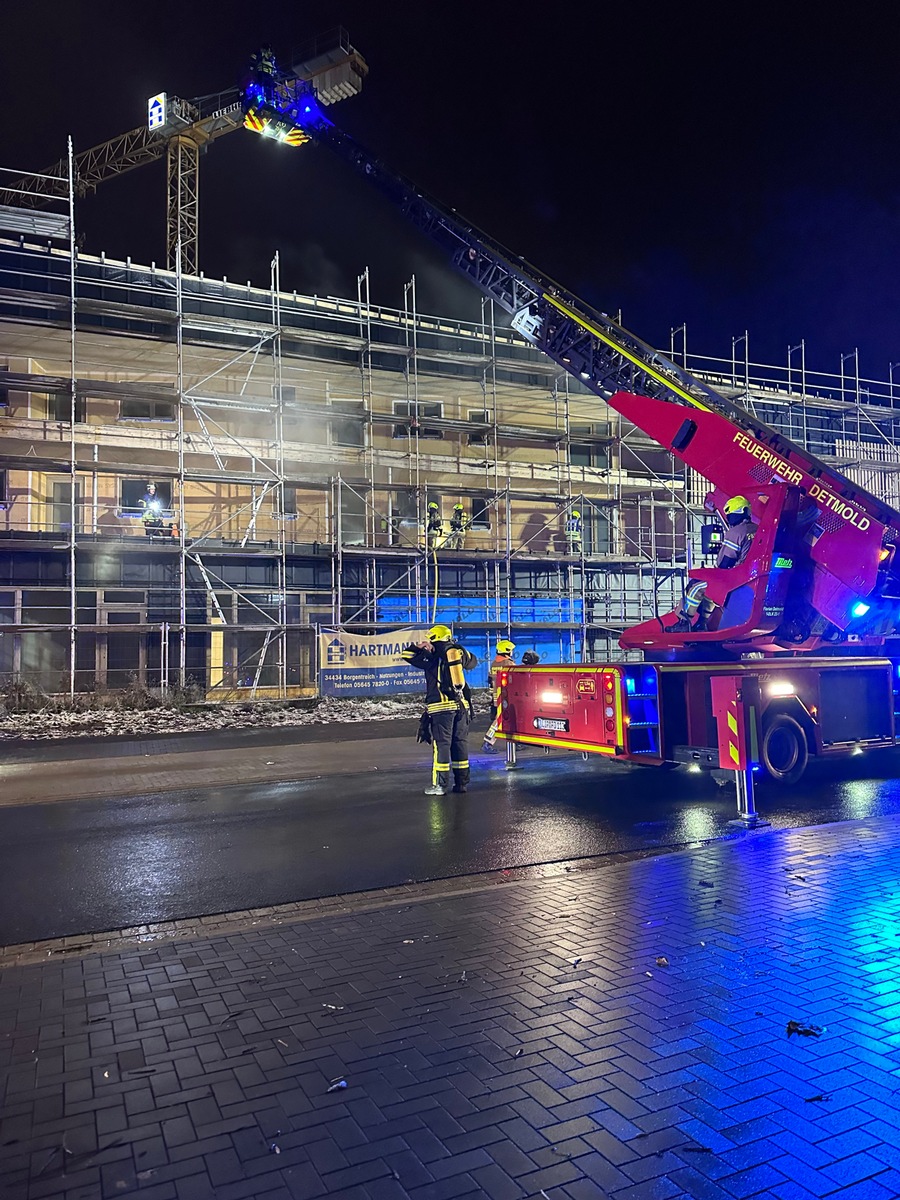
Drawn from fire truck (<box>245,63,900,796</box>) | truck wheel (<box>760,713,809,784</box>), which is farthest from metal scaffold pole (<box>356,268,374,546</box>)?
truck wheel (<box>760,713,809,784</box>)

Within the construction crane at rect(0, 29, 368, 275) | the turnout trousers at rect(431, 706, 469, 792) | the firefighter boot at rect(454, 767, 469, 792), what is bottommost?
the firefighter boot at rect(454, 767, 469, 792)

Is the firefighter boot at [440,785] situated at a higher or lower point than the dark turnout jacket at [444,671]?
lower

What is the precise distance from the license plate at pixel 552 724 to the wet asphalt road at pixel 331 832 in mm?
697

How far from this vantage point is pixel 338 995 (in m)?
4.18

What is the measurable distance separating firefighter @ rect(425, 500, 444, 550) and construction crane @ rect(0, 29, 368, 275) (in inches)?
520

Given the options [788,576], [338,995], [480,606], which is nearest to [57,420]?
[480,606]

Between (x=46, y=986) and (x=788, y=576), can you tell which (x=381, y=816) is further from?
(x=788, y=576)

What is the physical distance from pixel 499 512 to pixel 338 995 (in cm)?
2141

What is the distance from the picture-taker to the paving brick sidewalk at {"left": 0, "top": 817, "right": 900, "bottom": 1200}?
8.98 feet

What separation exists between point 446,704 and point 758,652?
3.93m

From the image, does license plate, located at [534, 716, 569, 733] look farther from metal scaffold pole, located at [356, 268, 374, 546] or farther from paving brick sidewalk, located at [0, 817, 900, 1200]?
metal scaffold pole, located at [356, 268, 374, 546]

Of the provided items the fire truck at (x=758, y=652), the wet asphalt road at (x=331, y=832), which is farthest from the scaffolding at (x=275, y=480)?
the fire truck at (x=758, y=652)

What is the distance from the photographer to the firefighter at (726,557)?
10328 mm

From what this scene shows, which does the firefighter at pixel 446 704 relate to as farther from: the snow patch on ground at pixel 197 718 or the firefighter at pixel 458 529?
the firefighter at pixel 458 529
